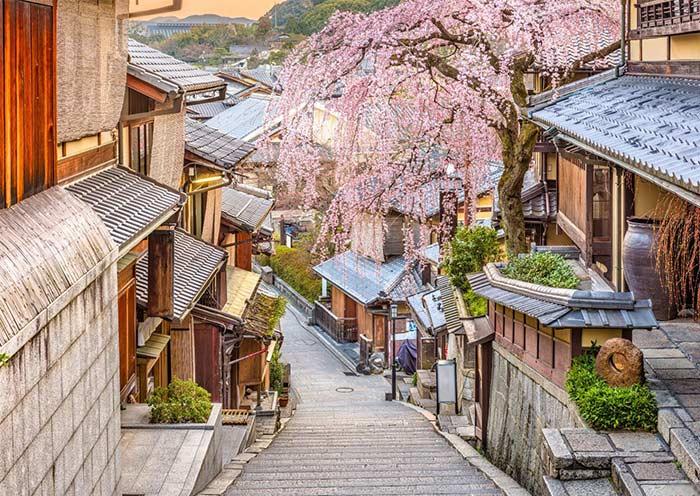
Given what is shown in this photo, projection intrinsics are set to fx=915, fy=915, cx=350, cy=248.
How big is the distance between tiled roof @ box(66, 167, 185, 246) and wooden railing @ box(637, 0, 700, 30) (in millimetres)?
6832

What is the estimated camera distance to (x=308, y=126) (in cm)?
1582

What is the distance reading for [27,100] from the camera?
681 cm

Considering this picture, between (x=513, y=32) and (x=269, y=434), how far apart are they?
9787 millimetres

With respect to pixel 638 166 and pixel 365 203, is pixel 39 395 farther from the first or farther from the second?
pixel 365 203

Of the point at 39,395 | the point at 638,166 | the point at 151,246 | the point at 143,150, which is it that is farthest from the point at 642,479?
the point at 143,150

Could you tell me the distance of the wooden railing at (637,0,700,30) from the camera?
10984mm

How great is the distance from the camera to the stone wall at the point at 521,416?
10.5 metres

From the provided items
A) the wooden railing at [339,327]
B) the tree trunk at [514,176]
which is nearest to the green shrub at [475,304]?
the tree trunk at [514,176]

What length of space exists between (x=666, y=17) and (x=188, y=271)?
9.00m

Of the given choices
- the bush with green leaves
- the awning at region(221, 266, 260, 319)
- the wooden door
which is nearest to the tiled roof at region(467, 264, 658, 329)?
the wooden door

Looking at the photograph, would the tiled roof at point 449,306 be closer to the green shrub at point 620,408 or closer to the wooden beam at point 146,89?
the wooden beam at point 146,89

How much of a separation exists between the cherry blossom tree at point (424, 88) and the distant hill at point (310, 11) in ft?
93.6

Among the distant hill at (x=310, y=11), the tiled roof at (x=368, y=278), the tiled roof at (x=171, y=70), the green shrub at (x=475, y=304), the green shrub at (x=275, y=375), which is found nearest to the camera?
the tiled roof at (x=171, y=70)

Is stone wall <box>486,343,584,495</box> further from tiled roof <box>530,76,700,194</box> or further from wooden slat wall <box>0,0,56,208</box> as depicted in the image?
wooden slat wall <box>0,0,56,208</box>
